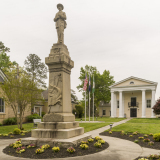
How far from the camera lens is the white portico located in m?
42.4

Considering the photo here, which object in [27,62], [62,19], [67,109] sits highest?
[27,62]

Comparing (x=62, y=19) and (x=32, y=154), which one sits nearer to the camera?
(x=32, y=154)

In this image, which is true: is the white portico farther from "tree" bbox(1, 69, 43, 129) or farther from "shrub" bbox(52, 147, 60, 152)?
"shrub" bbox(52, 147, 60, 152)

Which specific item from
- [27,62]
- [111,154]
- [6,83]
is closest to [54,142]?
[111,154]

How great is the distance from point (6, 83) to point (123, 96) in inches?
1443

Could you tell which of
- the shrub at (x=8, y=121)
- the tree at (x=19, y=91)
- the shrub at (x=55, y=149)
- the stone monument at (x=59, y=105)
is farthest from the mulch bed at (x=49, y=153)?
the shrub at (x=8, y=121)

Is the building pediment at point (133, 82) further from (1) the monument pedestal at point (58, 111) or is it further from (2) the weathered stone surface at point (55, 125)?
(2) the weathered stone surface at point (55, 125)

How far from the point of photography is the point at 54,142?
7.22 m

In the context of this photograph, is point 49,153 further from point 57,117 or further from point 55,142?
point 57,117

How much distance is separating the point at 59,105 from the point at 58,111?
0.95 ft

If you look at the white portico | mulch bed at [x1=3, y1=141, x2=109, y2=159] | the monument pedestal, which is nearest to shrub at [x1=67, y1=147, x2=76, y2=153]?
mulch bed at [x1=3, y1=141, x2=109, y2=159]

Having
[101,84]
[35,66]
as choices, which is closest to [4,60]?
[35,66]

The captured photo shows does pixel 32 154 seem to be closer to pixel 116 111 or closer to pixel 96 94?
pixel 116 111

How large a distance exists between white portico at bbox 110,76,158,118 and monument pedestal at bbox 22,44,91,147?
3673 centimetres
